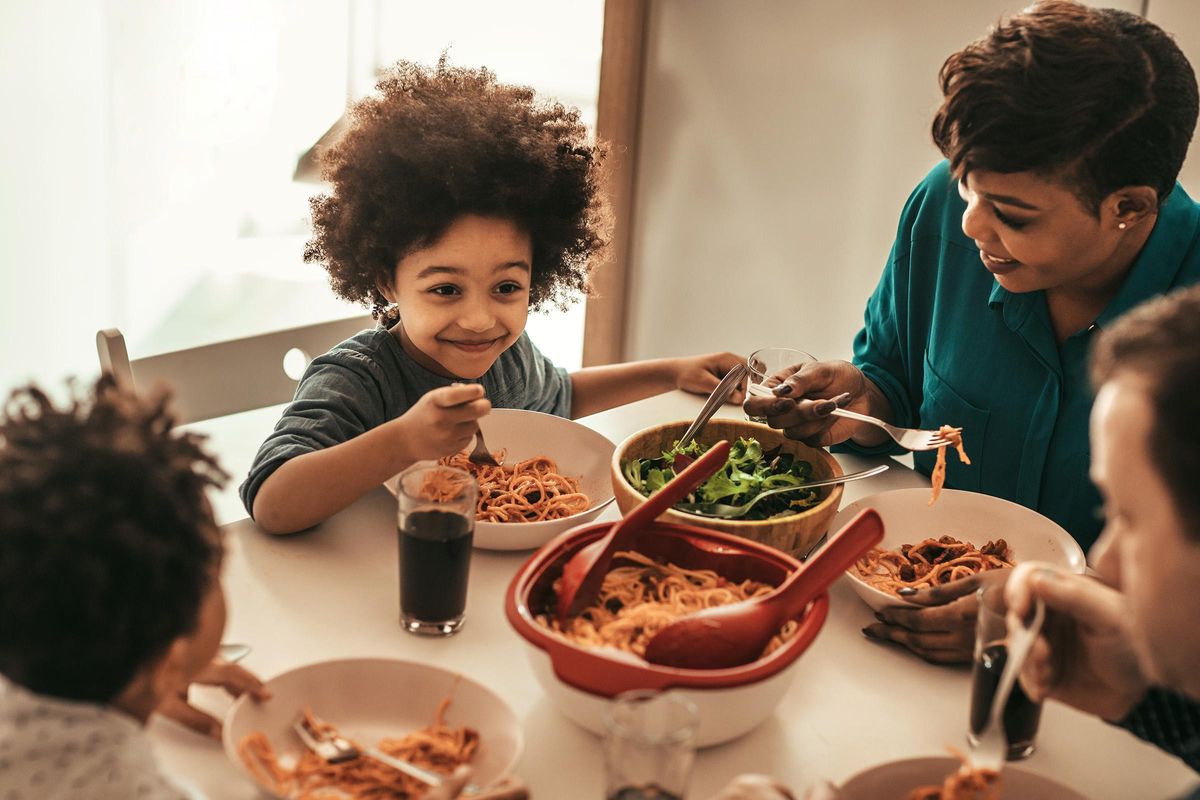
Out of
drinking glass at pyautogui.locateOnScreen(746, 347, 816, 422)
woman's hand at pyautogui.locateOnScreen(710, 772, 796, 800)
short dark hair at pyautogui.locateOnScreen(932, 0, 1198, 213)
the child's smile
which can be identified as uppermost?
short dark hair at pyautogui.locateOnScreen(932, 0, 1198, 213)

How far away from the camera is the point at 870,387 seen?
202 centimetres

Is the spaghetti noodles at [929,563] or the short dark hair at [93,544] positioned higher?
the short dark hair at [93,544]

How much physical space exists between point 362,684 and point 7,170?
7.04 ft

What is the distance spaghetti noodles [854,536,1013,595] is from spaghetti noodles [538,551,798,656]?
0.27 meters

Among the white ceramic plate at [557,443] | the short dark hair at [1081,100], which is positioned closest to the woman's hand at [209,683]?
the white ceramic plate at [557,443]

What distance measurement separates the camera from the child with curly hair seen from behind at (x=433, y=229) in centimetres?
175

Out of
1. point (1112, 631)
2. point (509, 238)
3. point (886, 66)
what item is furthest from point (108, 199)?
point (1112, 631)

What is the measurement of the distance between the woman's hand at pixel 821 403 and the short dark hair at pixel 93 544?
928 mm

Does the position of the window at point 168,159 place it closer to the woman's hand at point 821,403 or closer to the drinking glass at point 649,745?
the woman's hand at point 821,403

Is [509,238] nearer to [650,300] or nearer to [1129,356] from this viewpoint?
[1129,356]

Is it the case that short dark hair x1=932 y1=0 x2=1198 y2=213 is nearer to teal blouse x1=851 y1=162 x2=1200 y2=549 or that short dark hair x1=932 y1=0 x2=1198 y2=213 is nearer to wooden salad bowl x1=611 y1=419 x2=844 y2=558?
teal blouse x1=851 y1=162 x2=1200 y2=549

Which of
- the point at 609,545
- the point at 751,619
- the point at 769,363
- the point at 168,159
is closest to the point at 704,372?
the point at 769,363

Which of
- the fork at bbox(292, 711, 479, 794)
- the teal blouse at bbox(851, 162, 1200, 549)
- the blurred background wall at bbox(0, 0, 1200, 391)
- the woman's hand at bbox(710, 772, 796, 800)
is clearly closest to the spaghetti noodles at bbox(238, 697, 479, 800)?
the fork at bbox(292, 711, 479, 794)

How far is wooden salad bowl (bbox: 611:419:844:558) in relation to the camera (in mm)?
1356
